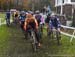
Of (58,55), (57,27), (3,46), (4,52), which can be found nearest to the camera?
(58,55)

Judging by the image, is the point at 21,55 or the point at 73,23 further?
the point at 73,23

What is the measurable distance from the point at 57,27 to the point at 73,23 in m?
19.2

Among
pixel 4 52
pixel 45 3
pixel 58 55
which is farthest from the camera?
pixel 45 3

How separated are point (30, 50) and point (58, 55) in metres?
2.00

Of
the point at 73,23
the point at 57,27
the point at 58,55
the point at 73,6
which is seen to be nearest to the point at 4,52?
the point at 58,55

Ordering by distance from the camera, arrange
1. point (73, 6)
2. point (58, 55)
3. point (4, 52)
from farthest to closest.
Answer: point (73, 6)
point (4, 52)
point (58, 55)

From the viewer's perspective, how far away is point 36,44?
49.7ft

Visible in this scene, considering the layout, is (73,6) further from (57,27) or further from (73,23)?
(57,27)

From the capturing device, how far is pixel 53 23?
1962 centimetres

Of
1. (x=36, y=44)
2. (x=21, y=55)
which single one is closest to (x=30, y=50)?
(x=36, y=44)

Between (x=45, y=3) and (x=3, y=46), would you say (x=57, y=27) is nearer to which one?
(x=3, y=46)

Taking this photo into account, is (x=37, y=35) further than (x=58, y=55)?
Yes

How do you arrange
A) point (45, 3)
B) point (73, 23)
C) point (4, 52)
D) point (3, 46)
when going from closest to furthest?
point (4, 52), point (3, 46), point (73, 23), point (45, 3)

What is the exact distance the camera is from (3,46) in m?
16.9
